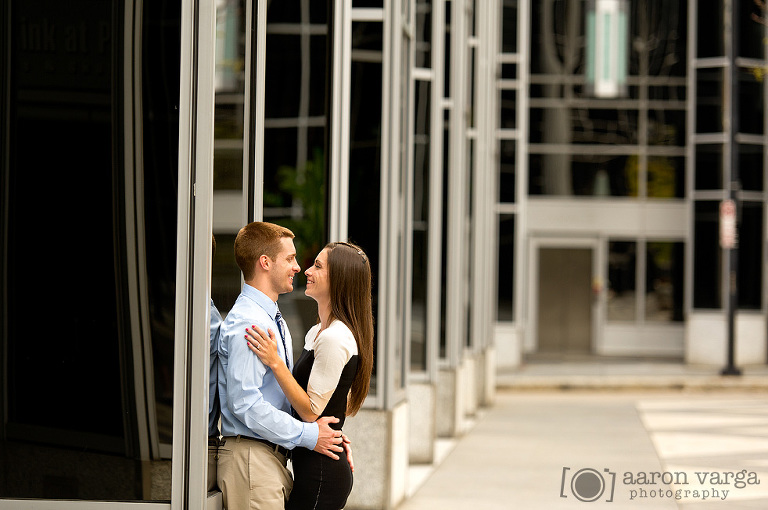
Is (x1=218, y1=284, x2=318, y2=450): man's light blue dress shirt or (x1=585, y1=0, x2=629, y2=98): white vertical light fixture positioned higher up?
(x1=585, y1=0, x2=629, y2=98): white vertical light fixture

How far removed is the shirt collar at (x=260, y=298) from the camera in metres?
4.52

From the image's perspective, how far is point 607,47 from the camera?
2800cm

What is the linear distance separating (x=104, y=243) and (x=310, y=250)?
12.8 ft

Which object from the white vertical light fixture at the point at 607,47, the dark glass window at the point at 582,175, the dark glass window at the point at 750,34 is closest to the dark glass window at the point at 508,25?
the white vertical light fixture at the point at 607,47

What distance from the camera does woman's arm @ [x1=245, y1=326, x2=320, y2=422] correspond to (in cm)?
433

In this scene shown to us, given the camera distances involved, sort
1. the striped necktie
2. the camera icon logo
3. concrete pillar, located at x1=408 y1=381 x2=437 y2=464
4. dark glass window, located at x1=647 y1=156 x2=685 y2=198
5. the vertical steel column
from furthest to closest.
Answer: dark glass window, located at x1=647 y1=156 x2=685 y2=198, the vertical steel column, concrete pillar, located at x1=408 y1=381 x2=437 y2=464, the camera icon logo, the striped necktie

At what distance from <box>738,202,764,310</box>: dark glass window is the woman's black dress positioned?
22.0 m

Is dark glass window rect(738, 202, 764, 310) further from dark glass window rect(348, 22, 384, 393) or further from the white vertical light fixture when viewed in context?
dark glass window rect(348, 22, 384, 393)

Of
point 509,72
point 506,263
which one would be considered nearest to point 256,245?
point 506,263

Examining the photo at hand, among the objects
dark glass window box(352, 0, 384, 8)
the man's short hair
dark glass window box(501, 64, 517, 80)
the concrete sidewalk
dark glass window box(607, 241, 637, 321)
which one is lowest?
the concrete sidewalk

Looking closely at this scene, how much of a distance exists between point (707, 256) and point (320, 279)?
2238 centimetres

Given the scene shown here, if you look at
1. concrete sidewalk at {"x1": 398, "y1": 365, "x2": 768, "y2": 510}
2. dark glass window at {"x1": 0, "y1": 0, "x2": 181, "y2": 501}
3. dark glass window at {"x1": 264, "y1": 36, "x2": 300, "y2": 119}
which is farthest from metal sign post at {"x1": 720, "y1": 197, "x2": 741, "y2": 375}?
dark glass window at {"x1": 0, "y1": 0, "x2": 181, "y2": 501}

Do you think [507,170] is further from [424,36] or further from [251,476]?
[251,476]

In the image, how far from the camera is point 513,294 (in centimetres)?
2550
